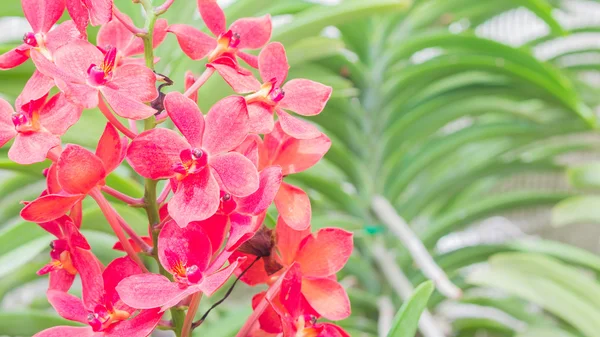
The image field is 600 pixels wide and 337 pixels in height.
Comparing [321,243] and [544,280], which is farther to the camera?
[544,280]

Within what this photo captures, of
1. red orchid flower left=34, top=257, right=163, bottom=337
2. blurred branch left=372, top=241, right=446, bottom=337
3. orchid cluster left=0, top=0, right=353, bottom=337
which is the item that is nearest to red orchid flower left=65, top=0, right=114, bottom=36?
orchid cluster left=0, top=0, right=353, bottom=337

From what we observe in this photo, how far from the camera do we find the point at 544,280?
660 mm

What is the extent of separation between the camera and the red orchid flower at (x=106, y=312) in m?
0.24

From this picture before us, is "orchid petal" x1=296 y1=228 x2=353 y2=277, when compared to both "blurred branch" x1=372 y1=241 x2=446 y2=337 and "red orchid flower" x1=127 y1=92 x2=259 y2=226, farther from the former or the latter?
"blurred branch" x1=372 y1=241 x2=446 y2=337

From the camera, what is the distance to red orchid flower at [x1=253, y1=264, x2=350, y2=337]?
0.25 meters

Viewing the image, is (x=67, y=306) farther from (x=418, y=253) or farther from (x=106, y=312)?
(x=418, y=253)

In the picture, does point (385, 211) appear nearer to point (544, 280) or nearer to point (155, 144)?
point (544, 280)

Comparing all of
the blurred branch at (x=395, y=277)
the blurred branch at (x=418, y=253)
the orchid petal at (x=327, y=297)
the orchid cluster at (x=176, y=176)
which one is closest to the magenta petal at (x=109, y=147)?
the orchid cluster at (x=176, y=176)

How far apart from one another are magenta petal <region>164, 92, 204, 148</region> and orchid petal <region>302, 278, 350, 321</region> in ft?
0.29

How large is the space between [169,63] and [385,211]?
0.32m

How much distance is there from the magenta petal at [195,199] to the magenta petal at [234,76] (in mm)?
47

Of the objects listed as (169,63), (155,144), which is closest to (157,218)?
(155,144)

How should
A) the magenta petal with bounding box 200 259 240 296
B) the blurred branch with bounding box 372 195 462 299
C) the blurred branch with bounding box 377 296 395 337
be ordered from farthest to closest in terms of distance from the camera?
the blurred branch with bounding box 377 296 395 337 → the blurred branch with bounding box 372 195 462 299 → the magenta petal with bounding box 200 259 240 296

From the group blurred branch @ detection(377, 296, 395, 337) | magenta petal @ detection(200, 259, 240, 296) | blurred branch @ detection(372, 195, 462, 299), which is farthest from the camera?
blurred branch @ detection(377, 296, 395, 337)
